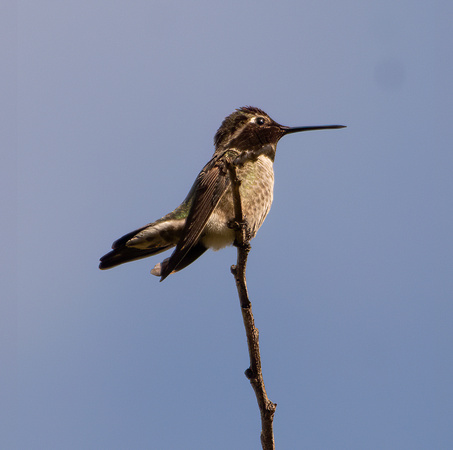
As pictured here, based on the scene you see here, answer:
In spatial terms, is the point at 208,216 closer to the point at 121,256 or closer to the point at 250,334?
the point at 121,256

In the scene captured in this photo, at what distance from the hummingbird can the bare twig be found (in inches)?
26.5

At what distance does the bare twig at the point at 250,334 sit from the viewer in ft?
8.41

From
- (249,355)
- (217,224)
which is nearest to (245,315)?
(249,355)

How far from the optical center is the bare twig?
8.41 feet

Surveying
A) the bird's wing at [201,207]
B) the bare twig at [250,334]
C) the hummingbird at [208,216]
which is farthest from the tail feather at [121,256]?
the bare twig at [250,334]

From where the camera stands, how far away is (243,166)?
4.50 meters

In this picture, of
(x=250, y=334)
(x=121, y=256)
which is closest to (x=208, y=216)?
(x=121, y=256)

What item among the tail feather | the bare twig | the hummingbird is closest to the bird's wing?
the hummingbird

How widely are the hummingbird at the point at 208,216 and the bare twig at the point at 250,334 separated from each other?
0.67m

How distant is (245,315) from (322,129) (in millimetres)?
3070

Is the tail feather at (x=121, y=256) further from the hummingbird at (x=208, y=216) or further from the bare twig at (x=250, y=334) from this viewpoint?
the bare twig at (x=250, y=334)

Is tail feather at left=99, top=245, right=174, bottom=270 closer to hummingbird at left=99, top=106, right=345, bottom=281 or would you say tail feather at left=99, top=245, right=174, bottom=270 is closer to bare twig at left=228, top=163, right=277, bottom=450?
hummingbird at left=99, top=106, right=345, bottom=281

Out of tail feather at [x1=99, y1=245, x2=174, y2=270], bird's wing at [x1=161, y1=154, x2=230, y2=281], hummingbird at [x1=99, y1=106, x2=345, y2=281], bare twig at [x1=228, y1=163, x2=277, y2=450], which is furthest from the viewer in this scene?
tail feather at [x1=99, y1=245, x2=174, y2=270]

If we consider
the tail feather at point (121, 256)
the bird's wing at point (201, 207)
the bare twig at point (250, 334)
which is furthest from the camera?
the tail feather at point (121, 256)
